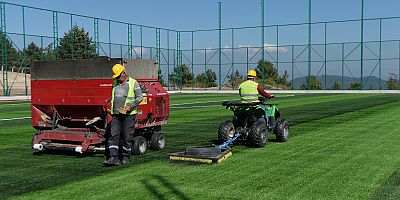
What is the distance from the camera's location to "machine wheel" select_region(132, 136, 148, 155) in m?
9.74

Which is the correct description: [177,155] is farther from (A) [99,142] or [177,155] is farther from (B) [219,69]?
(B) [219,69]

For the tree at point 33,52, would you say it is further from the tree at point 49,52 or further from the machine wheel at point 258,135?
the machine wheel at point 258,135

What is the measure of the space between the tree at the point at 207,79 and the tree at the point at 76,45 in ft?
63.2

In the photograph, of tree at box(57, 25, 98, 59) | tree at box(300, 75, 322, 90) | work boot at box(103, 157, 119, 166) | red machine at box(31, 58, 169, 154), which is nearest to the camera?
work boot at box(103, 157, 119, 166)

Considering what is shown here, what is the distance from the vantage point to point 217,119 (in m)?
18.6

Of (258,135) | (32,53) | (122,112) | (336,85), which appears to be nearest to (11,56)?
(32,53)

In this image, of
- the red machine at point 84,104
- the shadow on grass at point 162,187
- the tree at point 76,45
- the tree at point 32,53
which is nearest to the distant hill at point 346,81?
the tree at point 76,45

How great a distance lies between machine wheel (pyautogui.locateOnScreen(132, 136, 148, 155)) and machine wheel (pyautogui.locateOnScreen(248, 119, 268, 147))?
7.93 ft

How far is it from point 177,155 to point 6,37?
110ft

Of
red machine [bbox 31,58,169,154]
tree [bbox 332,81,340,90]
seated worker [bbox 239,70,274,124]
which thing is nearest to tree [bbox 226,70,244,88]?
tree [bbox 332,81,340,90]

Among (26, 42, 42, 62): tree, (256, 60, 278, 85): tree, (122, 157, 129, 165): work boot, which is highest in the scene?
(26, 42, 42, 62): tree

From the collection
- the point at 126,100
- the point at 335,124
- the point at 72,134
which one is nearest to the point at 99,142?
the point at 72,134

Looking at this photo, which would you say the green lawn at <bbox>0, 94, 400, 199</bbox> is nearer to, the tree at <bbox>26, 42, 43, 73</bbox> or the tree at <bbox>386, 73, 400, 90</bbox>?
the tree at <bbox>26, 42, 43, 73</bbox>

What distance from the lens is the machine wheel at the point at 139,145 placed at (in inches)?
384
